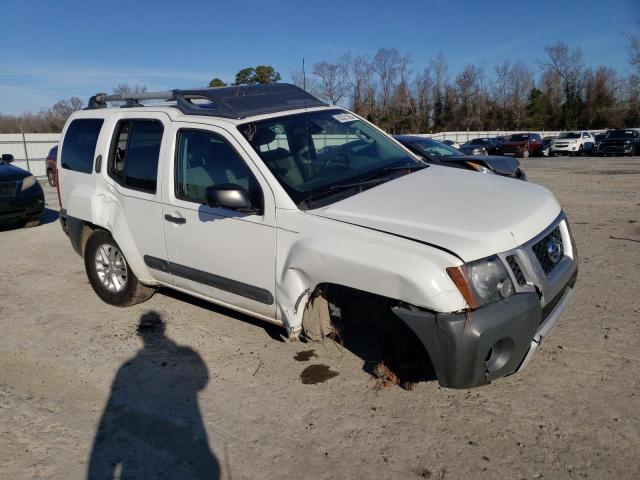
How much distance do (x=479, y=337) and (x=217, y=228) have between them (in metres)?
2.05

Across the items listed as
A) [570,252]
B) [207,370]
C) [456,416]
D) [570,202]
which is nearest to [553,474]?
[456,416]

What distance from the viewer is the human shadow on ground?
9.32ft

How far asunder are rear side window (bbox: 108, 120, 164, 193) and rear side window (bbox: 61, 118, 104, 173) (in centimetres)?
38

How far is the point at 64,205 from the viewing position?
18.2 ft

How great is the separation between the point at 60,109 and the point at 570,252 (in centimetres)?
5741

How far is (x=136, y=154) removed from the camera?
4656 mm

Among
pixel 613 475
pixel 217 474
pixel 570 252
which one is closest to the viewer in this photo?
pixel 613 475

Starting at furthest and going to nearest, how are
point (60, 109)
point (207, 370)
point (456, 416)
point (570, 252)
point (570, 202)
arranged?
→ point (60, 109)
point (570, 202)
point (207, 370)
point (570, 252)
point (456, 416)

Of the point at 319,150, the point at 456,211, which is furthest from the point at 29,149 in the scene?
the point at 456,211

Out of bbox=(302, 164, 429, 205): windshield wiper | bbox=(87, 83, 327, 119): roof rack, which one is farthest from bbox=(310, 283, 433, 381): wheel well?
bbox=(87, 83, 327, 119): roof rack

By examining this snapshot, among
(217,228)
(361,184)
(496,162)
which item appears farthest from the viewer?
(496,162)

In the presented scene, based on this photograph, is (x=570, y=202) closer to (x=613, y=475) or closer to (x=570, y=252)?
(x=570, y=252)

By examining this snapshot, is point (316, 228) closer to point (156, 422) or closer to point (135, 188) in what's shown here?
point (156, 422)

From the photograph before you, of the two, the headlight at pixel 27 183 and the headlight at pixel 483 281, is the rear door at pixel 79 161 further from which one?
the headlight at pixel 27 183
